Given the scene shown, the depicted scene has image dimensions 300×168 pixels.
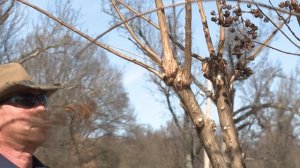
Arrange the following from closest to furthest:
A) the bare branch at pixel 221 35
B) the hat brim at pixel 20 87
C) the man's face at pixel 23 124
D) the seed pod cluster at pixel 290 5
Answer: the man's face at pixel 23 124 < the hat brim at pixel 20 87 < the seed pod cluster at pixel 290 5 < the bare branch at pixel 221 35

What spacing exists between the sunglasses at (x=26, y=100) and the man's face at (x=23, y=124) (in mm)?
13

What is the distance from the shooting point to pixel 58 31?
24938mm

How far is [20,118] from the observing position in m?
2.35

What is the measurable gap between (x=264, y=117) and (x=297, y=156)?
35.2ft

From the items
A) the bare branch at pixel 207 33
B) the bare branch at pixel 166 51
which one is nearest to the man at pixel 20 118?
the bare branch at pixel 166 51

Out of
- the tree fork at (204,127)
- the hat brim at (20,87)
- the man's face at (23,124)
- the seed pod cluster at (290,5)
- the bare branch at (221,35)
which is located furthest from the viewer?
the bare branch at (221,35)

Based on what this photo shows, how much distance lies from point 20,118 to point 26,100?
111 mm

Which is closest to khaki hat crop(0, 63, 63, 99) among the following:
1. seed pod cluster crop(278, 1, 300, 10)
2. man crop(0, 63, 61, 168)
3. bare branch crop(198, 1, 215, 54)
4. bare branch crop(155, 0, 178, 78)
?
man crop(0, 63, 61, 168)

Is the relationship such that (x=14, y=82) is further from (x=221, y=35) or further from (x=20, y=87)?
(x=221, y=35)

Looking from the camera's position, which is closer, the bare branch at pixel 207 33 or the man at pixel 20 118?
the man at pixel 20 118

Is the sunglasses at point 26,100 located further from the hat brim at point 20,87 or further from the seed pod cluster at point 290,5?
the seed pod cluster at point 290,5

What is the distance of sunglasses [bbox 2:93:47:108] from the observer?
241 centimetres

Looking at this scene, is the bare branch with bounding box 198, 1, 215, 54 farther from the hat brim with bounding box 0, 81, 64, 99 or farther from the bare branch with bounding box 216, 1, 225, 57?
the hat brim with bounding box 0, 81, 64, 99

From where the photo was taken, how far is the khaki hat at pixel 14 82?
94.7 inches
